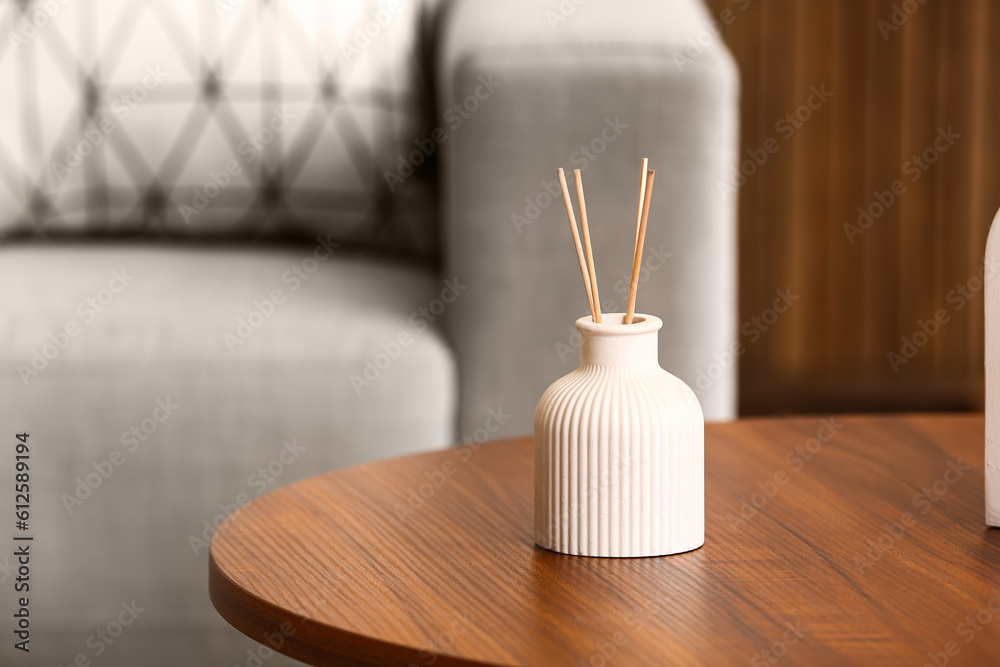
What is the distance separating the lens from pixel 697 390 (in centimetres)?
133

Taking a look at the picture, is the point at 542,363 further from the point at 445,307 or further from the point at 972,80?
the point at 972,80

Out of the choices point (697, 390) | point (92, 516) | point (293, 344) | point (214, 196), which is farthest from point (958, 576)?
point (214, 196)

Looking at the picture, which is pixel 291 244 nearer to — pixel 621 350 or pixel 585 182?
pixel 585 182

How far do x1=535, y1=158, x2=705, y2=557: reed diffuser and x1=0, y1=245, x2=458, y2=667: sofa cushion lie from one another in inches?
24.0

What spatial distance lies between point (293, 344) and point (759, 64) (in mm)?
1622

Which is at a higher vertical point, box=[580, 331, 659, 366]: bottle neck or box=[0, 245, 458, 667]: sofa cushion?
box=[580, 331, 659, 366]: bottle neck

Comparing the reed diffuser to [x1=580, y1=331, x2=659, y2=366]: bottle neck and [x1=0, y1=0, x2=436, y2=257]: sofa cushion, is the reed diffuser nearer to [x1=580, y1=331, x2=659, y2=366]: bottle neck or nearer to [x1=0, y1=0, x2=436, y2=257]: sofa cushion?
[x1=580, y1=331, x2=659, y2=366]: bottle neck

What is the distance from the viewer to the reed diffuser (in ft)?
2.19

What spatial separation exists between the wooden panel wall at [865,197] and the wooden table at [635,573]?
173 centimetres

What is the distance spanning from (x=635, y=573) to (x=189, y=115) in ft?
3.87

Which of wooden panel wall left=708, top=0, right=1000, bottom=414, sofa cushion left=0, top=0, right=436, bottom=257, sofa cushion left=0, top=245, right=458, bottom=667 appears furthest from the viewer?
wooden panel wall left=708, top=0, right=1000, bottom=414

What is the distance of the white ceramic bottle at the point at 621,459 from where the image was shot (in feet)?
2.19

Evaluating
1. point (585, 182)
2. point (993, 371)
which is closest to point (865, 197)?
point (585, 182)

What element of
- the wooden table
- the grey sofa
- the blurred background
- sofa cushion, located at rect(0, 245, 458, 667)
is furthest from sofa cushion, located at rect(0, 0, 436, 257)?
the wooden table
